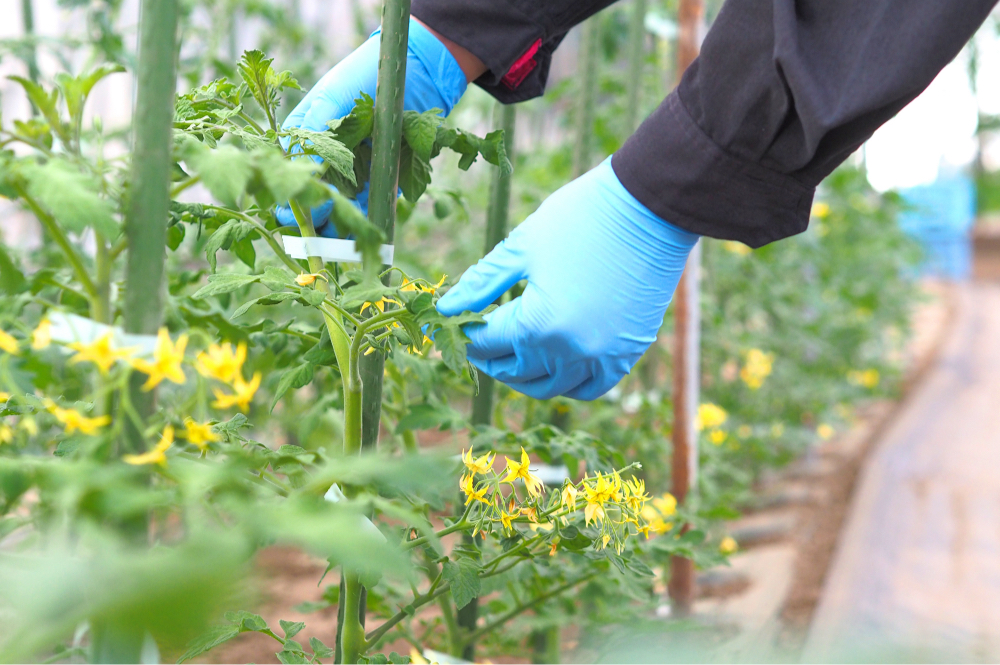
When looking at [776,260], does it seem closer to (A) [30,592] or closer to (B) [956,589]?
(B) [956,589]

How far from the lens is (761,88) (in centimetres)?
90

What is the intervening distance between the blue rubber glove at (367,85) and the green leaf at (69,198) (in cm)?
41

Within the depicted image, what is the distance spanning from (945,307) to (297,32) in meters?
6.70

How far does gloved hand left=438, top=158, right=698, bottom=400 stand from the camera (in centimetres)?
91

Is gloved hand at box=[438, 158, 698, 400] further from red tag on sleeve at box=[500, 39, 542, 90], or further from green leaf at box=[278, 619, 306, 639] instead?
green leaf at box=[278, 619, 306, 639]

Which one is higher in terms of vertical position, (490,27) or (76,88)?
(490,27)

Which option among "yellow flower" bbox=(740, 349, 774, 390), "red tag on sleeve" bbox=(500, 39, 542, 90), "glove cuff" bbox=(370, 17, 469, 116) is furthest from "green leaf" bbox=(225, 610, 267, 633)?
"yellow flower" bbox=(740, 349, 774, 390)

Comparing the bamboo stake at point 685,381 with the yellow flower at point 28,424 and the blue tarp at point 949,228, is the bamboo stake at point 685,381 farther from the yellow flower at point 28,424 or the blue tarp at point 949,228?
the blue tarp at point 949,228

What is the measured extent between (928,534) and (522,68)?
2092 mm

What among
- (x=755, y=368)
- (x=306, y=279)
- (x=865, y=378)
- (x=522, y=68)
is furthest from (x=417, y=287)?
(x=865, y=378)

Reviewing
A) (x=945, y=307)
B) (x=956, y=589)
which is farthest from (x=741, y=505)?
(x=945, y=307)

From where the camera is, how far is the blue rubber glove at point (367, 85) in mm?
907

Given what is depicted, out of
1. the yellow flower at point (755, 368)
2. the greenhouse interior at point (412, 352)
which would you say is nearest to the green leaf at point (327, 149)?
the greenhouse interior at point (412, 352)

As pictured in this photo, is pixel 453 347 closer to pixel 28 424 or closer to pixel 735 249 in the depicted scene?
pixel 28 424
